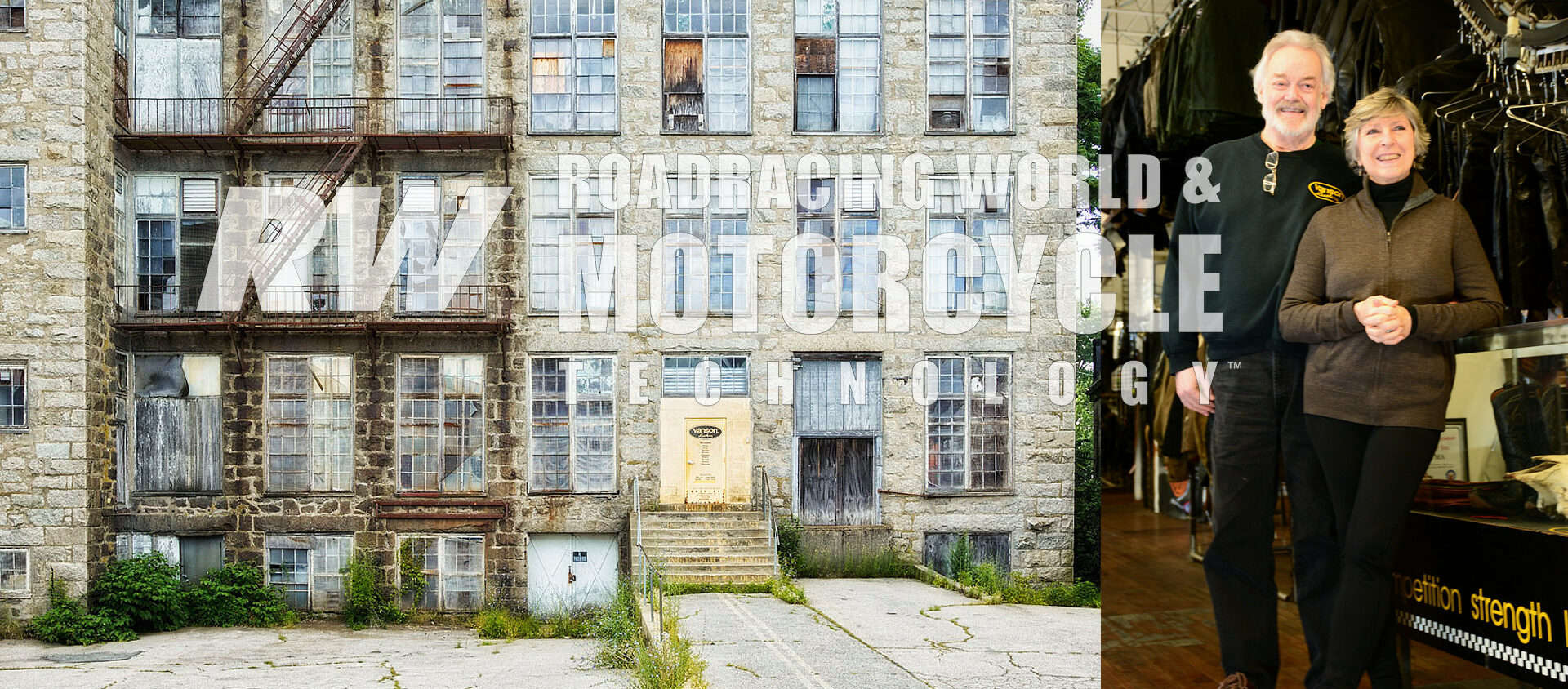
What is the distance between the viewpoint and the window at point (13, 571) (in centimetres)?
401

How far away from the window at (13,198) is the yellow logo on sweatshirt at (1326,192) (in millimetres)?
4786

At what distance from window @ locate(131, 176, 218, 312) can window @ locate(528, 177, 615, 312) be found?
1.32 metres

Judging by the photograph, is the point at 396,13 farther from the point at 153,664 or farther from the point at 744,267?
the point at 153,664

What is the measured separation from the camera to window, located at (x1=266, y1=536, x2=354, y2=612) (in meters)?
3.89

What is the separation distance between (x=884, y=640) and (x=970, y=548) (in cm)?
47

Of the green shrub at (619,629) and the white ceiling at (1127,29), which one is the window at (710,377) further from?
the white ceiling at (1127,29)

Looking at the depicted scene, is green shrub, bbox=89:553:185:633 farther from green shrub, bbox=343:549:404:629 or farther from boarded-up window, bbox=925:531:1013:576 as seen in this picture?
boarded-up window, bbox=925:531:1013:576

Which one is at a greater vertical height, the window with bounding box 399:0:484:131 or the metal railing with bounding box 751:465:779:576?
the window with bounding box 399:0:484:131

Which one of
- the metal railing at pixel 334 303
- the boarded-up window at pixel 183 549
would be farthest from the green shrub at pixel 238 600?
the metal railing at pixel 334 303

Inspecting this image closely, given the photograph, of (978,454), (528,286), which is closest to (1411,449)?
(978,454)

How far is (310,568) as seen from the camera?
3914mm

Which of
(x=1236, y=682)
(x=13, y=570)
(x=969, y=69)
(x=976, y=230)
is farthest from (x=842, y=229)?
(x=13, y=570)

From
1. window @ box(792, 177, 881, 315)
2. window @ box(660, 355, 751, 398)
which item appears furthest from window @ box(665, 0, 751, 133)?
window @ box(660, 355, 751, 398)

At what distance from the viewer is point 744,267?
3.78 m
